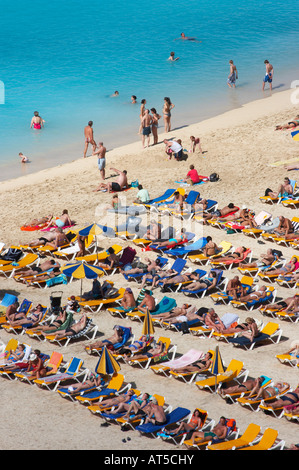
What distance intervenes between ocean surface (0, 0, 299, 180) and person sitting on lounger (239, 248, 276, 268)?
1004 centimetres

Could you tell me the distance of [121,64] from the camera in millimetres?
36094

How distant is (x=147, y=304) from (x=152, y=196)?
19.4 ft

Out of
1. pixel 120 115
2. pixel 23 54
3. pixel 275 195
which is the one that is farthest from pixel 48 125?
pixel 23 54

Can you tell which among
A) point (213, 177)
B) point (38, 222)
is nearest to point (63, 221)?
point (38, 222)

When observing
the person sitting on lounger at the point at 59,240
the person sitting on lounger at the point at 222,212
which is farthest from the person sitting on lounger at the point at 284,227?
the person sitting on lounger at the point at 59,240

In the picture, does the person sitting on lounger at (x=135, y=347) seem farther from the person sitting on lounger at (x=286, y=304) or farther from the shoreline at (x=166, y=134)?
the shoreline at (x=166, y=134)

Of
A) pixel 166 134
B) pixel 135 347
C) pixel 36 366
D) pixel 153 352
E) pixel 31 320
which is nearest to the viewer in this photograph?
pixel 36 366

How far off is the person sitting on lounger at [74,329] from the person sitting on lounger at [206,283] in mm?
2360

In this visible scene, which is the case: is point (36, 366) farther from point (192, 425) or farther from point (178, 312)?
point (192, 425)

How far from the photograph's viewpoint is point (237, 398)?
1088 centimetres

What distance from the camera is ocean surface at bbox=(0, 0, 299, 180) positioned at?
87.4 ft
